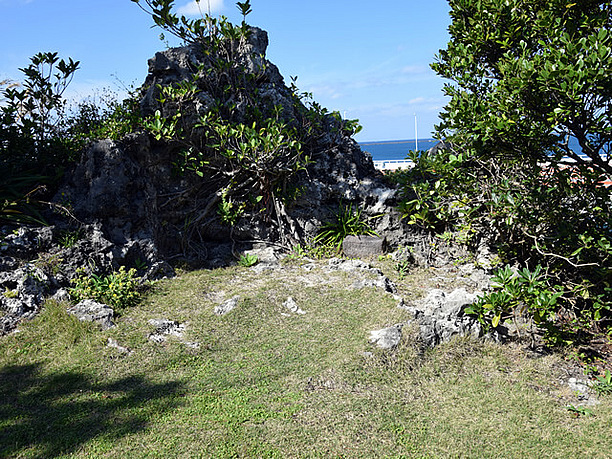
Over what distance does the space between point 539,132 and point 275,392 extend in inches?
127

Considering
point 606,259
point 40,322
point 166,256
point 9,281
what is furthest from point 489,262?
point 9,281

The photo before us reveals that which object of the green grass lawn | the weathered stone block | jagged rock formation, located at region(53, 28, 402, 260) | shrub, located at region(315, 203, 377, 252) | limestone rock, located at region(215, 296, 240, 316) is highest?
jagged rock formation, located at region(53, 28, 402, 260)

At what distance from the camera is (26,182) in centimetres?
646

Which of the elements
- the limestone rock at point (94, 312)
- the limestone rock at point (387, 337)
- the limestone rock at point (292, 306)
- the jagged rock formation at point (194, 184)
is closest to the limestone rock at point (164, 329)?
the limestone rock at point (94, 312)

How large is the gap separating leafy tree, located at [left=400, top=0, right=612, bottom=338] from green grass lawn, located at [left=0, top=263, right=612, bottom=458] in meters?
0.91

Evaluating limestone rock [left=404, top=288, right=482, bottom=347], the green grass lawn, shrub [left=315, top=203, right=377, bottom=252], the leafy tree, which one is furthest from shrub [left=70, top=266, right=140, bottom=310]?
the leafy tree

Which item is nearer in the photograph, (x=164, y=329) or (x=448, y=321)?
(x=448, y=321)

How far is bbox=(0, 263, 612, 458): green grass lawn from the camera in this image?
11.7ft

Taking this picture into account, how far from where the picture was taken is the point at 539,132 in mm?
3992

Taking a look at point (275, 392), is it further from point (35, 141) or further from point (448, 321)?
point (35, 141)

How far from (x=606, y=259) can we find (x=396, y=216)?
3.69 meters

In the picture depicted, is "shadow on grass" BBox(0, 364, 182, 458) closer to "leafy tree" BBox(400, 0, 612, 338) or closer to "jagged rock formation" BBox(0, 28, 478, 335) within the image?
"jagged rock formation" BBox(0, 28, 478, 335)

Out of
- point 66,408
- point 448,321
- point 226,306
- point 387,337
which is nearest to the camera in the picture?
point 66,408

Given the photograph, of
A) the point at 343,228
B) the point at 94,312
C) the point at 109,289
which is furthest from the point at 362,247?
the point at 94,312
